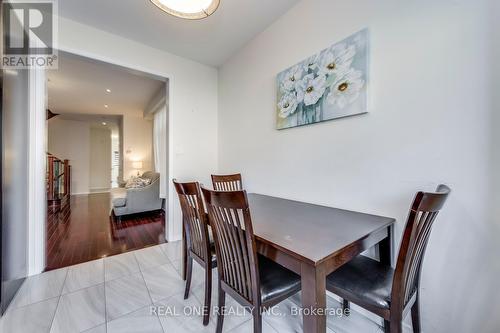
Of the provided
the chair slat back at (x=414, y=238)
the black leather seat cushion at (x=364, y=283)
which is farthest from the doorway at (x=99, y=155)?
the chair slat back at (x=414, y=238)

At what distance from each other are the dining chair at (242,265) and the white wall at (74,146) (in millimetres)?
8632

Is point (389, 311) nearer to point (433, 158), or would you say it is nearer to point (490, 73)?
point (433, 158)

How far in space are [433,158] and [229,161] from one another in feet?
7.64

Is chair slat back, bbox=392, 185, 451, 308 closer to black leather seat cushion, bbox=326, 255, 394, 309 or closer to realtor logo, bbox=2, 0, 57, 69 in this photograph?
black leather seat cushion, bbox=326, 255, 394, 309

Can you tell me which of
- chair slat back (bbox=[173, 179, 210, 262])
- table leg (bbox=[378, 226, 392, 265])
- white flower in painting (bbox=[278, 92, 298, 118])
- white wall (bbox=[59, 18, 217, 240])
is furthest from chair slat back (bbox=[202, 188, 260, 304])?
white wall (bbox=[59, 18, 217, 240])

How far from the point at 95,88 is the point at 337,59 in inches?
185

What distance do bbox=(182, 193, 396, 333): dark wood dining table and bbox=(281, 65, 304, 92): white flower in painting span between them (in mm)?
1216

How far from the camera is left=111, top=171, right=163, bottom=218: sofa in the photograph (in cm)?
383

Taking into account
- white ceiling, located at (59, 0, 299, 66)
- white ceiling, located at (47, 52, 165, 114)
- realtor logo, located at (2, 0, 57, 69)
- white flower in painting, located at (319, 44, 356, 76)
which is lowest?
white flower in painting, located at (319, 44, 356, 76)

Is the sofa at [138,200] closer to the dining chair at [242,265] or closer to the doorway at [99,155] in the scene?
the doorway at [99,155]

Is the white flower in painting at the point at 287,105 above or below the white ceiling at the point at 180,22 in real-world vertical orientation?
below

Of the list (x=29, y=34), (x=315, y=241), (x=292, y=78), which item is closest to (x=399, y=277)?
(x=315, y=241)

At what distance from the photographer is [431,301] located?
1224 millimetres

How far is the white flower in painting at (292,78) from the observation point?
1904 mm
